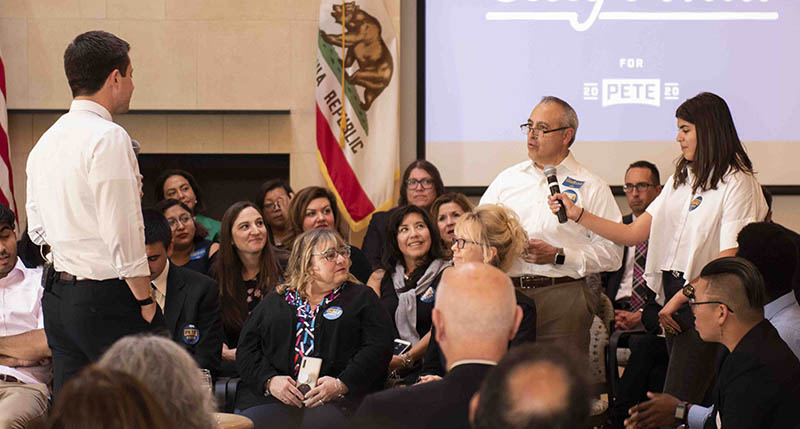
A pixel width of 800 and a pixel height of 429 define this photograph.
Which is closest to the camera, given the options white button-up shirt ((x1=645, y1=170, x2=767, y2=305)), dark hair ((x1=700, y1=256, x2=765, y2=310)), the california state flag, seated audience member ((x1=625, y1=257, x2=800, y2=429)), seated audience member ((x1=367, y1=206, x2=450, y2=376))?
seated audience member ((x1=625, y1=257, x2=800, y2=429))

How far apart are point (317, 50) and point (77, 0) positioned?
164 centimetres

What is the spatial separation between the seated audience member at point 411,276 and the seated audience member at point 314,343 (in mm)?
402

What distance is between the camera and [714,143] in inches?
141

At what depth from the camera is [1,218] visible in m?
4.01

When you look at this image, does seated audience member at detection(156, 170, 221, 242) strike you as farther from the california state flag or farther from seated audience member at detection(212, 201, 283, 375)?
the california state flag

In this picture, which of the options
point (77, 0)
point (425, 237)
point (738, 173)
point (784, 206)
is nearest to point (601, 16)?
point (784, 206)

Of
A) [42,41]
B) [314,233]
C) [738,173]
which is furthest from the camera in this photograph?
[42,41]

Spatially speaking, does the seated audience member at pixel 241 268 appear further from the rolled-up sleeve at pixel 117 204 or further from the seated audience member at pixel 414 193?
the rolled-up sleeve at pixel 117 204

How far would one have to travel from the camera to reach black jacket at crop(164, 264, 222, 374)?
4031 mm

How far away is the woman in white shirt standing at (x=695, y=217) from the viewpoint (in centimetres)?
354

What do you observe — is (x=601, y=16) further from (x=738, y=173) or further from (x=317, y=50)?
(x=738, y=173)

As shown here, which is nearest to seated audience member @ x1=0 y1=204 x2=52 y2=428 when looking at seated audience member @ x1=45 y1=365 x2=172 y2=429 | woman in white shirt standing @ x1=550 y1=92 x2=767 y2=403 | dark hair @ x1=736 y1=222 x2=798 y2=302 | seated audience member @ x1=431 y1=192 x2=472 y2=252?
seated audience member @ x1=431 y1=192 x2=472 y2=252

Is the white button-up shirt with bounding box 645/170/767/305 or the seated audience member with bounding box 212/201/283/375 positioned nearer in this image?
the white button-up shirt with bounding box 645/170/767/305

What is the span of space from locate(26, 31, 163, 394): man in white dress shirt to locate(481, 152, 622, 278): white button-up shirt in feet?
5.77
